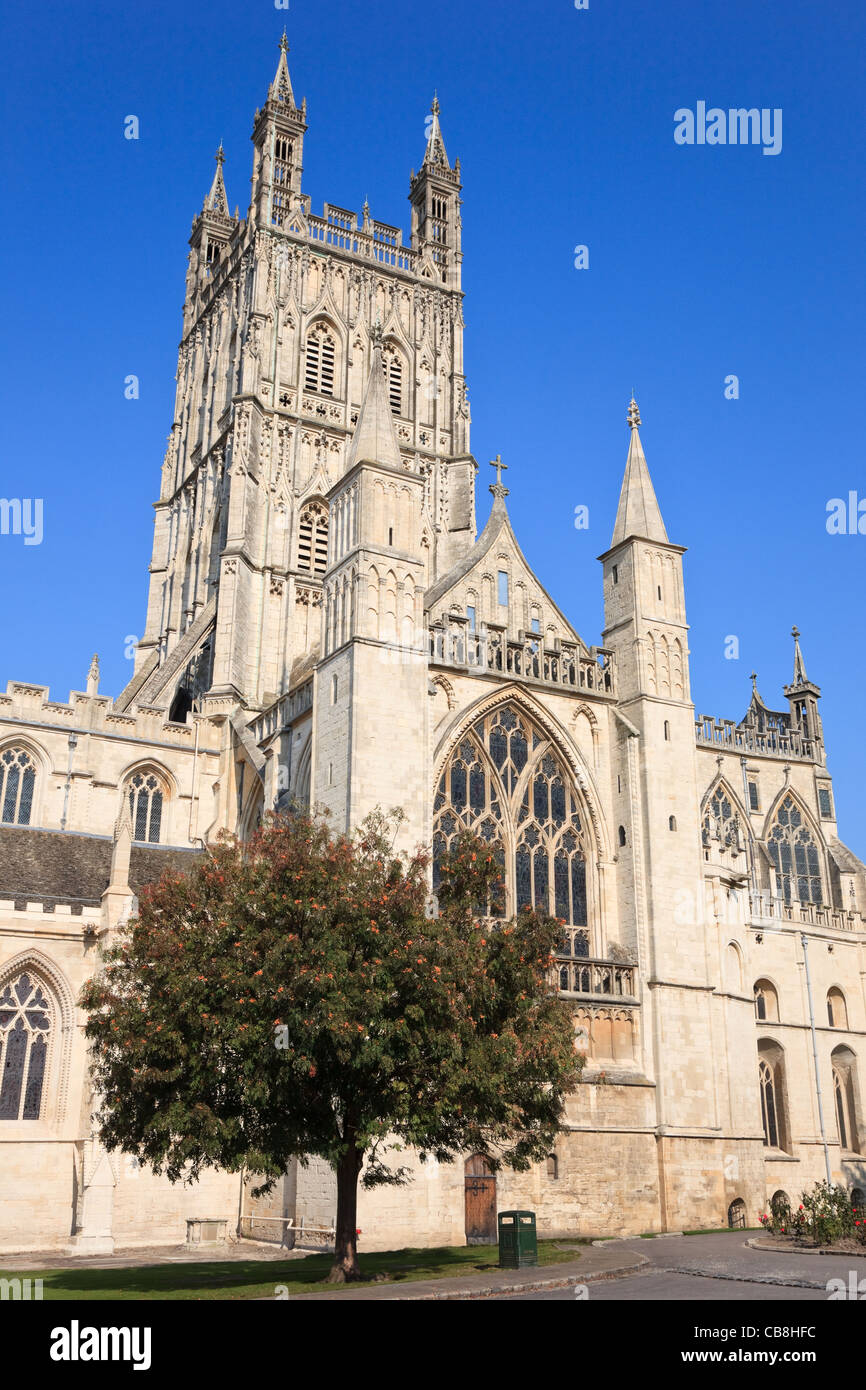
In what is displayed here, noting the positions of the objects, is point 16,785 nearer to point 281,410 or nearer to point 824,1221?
point 281,410

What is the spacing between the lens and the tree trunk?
60.3 feet

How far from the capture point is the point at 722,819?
46.2 m

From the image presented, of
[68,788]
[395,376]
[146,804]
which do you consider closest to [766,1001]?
[146,804]

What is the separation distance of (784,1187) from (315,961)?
946 inches

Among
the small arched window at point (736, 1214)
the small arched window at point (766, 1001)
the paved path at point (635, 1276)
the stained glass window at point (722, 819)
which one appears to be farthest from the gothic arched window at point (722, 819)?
the paved path at point (635, 1276)

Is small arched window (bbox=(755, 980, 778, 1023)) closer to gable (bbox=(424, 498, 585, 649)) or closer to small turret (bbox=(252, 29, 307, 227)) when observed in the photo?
gable (bbox=(424, 498, 585, 649))

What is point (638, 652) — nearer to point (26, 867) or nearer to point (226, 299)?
point (26, 867)

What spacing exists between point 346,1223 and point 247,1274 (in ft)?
7.30

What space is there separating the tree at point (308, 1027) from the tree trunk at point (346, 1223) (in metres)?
0.03

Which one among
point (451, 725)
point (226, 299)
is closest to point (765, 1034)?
point (451, 725)

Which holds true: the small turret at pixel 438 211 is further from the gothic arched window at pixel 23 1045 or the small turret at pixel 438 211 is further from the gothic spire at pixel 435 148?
the gothic arched window at pixel 23 1045

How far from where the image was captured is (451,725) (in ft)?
99.9

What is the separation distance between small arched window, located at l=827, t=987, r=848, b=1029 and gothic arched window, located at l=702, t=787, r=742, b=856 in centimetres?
640

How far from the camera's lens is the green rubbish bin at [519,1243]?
64.6 ft
